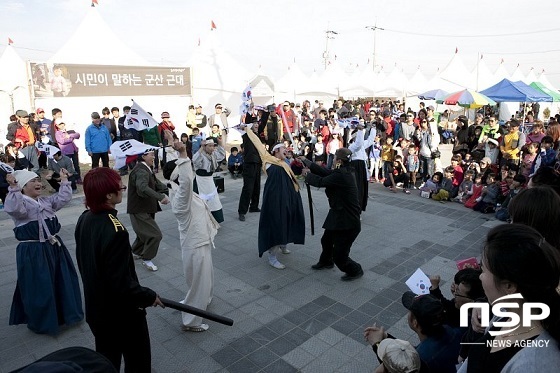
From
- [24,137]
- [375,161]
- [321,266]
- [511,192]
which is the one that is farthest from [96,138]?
[511,192]

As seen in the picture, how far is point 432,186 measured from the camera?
1031 centimetres

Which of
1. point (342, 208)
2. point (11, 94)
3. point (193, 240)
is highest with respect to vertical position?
point (11, 94)

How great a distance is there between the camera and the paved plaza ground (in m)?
Answer: 3.96

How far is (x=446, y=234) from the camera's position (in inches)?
300

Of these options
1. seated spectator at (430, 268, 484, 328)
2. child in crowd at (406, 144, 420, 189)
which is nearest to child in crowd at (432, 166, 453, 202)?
child in crowd at (406, 144, 420, 189)

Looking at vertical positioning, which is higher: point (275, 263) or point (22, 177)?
point (22, 177)

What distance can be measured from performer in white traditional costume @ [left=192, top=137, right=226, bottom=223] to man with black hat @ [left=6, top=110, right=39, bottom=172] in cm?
539

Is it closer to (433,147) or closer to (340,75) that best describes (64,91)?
(433,147)

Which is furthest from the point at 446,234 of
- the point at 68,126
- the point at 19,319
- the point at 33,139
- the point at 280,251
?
the point at 68,126

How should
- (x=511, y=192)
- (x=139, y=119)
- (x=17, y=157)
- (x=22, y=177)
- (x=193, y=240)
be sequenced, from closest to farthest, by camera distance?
(x=22, y=177)
(x=193, y=240)
(x=139, y=119)
(x=511, y=192)
(x=17, y=157)

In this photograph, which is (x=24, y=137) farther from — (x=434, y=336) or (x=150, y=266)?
(x=434, y=336)

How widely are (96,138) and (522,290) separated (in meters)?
11.5

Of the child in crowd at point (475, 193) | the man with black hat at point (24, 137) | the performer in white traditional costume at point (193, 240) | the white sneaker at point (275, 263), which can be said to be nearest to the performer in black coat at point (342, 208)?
the white sneaker at point (275, 263)

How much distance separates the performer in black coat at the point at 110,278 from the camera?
2.75 meters
